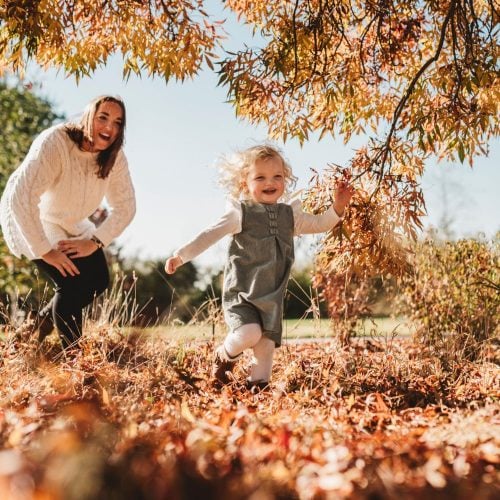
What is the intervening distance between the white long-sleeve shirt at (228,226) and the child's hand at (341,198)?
0.03 meters

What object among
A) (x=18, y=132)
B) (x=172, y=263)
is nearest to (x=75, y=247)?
(x=172, y=263)

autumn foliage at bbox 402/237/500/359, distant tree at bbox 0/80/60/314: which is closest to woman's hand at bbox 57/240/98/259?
autumn foliage at bbox 402/237/500/359

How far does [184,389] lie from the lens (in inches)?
138

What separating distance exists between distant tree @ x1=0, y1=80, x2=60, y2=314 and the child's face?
648 centimetres

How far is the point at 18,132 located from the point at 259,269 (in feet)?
28.6

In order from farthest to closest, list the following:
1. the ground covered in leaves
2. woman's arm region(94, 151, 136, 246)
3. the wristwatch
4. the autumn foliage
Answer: the autumn foliage
woman's arm region(94, 151, 136, 246)
the wristwatch
the ground covered in leaves

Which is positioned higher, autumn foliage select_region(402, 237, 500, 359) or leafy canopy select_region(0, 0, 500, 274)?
leafy canopy select_region(0, 0, 500, 274)

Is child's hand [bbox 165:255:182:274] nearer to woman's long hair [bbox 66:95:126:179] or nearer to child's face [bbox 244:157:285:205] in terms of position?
child's face [bbox 244:157:285:205]

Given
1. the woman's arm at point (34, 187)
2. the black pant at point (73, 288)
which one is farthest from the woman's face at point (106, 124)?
the black pant at point (73, 288)

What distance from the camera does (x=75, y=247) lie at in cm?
374

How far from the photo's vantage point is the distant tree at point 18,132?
9.45 meters

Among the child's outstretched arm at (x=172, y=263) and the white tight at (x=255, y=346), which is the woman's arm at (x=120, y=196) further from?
the white tight at (x=255, y=346)

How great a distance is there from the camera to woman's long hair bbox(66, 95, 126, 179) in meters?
3.75

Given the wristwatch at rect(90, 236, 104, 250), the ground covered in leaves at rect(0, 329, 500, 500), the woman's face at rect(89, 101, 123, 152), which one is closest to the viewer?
the ground covered in leaves at rect(0, 329, 500, 500)
